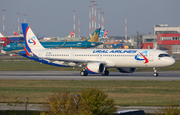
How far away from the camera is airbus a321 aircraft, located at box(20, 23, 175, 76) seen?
41.5 m

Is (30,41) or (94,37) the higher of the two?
(94,37)

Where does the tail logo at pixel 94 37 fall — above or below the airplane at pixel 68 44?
above

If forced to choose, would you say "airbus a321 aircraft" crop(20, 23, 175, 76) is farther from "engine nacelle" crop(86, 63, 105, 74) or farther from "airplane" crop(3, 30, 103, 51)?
"airplane" crop(3, 30, 103, 51)

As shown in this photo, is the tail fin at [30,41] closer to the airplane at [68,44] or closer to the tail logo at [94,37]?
the tail logo at [94,37]

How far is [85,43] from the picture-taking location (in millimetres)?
96312

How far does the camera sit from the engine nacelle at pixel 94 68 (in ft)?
136

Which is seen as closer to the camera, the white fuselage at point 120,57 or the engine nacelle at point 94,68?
the white fuselage at point 120,57

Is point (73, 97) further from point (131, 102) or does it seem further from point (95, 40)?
point (95, 40)

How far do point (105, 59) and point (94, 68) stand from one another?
9.93 feet

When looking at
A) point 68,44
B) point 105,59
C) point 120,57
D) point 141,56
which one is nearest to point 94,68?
point 105,59

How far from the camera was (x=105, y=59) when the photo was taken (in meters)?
43.8

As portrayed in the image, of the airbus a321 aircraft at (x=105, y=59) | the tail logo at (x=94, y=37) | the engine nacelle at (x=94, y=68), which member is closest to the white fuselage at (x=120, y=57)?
the airbus a321 aircraft at (x=105, y=59)

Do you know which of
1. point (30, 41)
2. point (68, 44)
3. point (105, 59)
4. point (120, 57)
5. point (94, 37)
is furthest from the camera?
point (68, 44)

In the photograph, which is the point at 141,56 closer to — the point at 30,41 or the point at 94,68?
the point at 94,68
